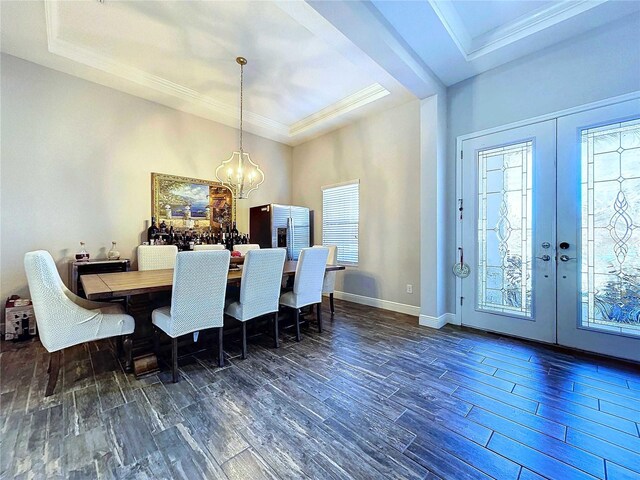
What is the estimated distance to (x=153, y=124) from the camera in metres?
4.17

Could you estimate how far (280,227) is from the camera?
4988 mm

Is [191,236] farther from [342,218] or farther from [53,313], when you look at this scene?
[342,218]

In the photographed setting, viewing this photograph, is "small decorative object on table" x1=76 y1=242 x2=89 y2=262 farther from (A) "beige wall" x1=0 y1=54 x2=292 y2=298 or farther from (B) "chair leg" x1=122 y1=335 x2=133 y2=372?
(B) "chair leg" x1=122 y1=335 x2=133 y2=372

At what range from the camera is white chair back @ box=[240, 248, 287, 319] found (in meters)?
2.52

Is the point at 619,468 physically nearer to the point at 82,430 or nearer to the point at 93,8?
the point at 82,430

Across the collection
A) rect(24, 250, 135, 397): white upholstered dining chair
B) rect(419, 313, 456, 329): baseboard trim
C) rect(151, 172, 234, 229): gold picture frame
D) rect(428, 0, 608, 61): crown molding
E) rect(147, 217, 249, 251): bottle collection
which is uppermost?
rect(428, 0, 608, 61): crown molding

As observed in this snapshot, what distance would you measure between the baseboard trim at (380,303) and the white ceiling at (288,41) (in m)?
3.06

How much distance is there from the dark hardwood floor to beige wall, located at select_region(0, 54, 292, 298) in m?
1.43

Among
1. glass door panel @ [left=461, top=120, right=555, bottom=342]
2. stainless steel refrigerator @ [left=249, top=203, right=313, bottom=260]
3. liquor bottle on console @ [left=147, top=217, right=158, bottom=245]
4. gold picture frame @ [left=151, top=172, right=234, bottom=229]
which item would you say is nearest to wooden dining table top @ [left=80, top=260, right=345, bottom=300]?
liquor bottle on console @ [left=147, top=217, right=158, bottom=245]

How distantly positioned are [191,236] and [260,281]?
2423 millimetres

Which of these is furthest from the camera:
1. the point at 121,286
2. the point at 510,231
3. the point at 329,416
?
the point at 510,231

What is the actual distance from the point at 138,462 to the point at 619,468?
252 centimetres

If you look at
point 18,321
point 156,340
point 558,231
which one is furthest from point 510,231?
point 18,321

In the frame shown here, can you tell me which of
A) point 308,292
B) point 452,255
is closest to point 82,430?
point 308,292
